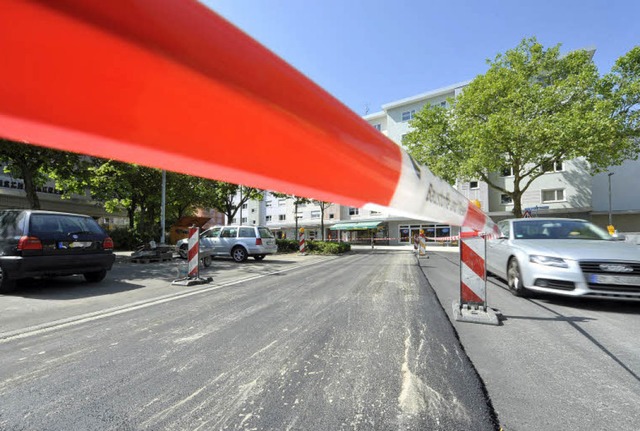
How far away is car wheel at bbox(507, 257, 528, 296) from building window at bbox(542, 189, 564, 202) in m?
32.2

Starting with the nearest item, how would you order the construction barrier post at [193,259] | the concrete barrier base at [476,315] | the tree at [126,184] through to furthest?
the concrete barrier base at [476,315] < the construction barrier post at [193,259] < the tree at [126,184]

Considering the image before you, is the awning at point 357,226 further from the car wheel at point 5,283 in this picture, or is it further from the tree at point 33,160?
the car wheel at point 5,283

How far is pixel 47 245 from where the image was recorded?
6348 millimetres

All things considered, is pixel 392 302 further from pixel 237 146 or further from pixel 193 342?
pixel 237 146

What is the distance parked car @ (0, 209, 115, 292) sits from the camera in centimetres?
609

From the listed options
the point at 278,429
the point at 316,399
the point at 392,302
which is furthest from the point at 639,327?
the point at 278,429

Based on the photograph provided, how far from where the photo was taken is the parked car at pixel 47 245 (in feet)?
20.0

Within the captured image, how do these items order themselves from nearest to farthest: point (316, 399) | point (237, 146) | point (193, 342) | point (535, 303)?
point (237, 146), point (316, 399), point (193, 342), point (535, 303)

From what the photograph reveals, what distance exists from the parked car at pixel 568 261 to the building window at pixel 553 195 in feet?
102

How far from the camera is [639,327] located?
13.7 feet

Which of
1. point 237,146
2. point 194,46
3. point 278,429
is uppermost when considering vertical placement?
point 194,46

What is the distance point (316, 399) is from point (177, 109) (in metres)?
2.48

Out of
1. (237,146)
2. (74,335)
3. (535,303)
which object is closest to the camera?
(237,146)

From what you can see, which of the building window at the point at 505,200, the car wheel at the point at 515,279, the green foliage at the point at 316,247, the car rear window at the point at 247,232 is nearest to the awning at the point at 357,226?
the building window at the point at 505,200
